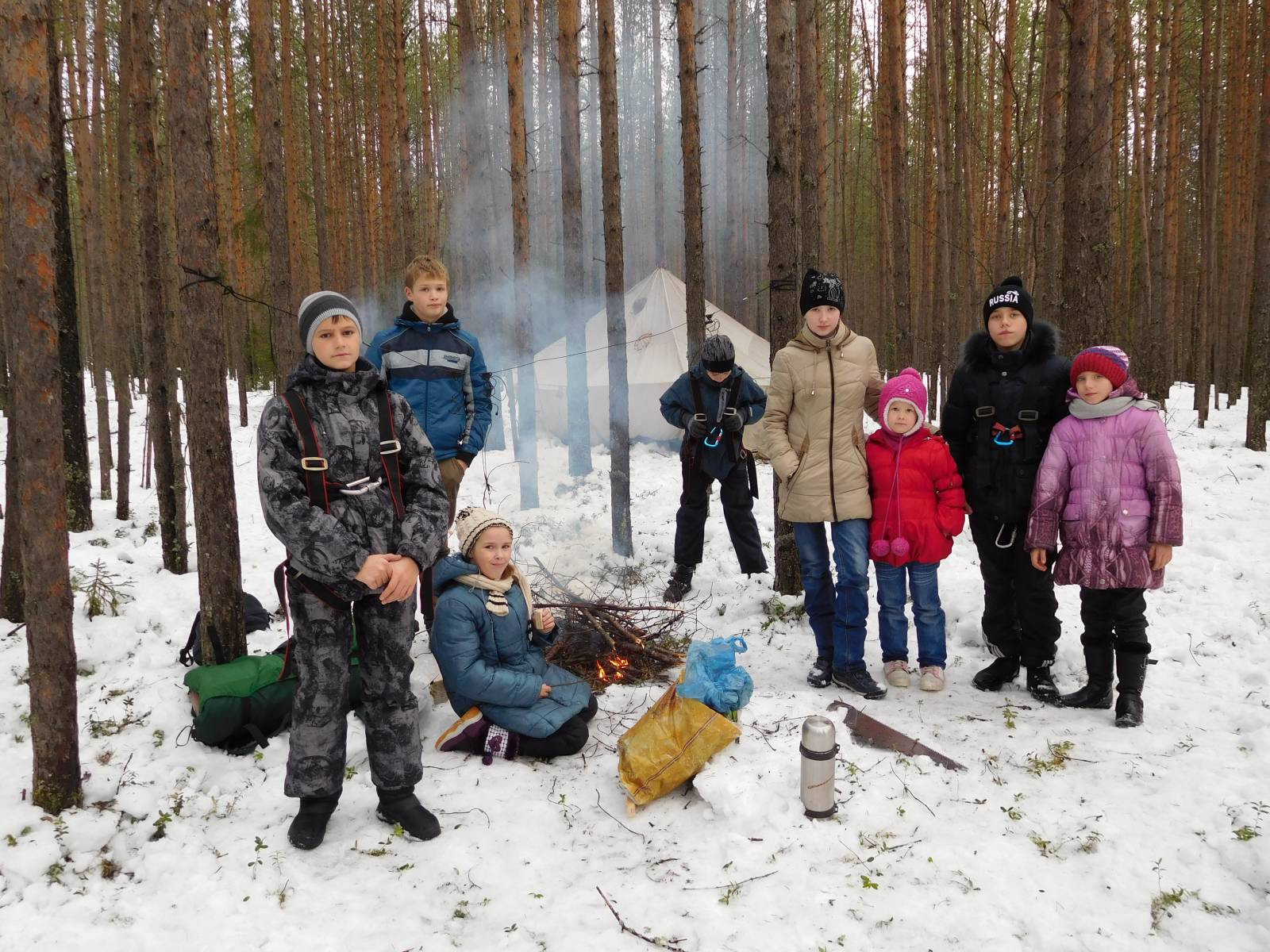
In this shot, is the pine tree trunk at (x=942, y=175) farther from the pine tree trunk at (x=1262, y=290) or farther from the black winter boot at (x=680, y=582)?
the black winter boot at (x=680, y=582)

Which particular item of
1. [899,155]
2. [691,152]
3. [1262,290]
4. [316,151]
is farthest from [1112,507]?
[316,151]

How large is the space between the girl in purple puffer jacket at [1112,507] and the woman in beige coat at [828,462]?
0.89m

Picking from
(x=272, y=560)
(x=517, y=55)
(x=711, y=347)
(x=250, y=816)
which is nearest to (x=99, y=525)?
(x=272, y=560)

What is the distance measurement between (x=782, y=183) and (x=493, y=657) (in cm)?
384

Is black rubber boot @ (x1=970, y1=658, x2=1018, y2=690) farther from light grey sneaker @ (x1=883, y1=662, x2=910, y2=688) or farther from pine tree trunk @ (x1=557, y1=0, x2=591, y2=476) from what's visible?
pine tree trunk @ (x1=557, y1=0, x2=591, y2=476)

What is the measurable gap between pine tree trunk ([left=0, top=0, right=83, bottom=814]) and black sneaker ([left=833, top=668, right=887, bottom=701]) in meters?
3.54

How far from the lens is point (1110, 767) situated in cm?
314

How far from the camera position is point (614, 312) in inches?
289

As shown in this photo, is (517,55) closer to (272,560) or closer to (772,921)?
(272,560)

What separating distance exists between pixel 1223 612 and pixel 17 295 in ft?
21.6

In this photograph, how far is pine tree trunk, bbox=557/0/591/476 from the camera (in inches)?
361

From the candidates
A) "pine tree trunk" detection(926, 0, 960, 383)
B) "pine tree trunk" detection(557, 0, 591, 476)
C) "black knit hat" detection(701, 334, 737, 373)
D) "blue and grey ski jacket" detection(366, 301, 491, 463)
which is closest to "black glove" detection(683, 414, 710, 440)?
"black knit hat" detection(701, 334, 737, 373)

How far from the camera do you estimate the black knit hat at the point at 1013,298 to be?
3.69 metres

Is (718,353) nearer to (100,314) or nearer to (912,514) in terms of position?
(912,514)
